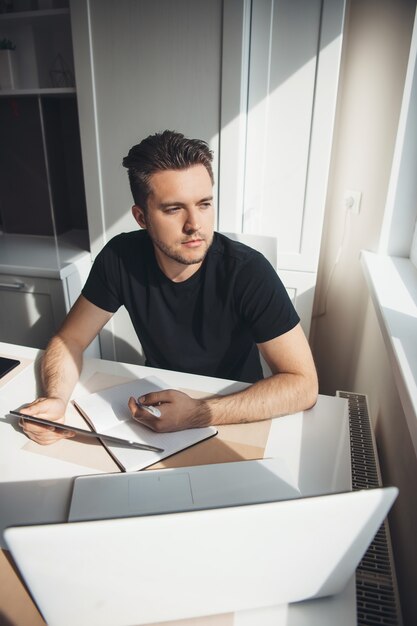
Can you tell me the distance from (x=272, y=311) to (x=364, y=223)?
90 cm

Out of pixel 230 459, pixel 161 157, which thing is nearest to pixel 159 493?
pixel 230 459

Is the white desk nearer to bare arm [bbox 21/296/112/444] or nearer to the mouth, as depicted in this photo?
bare arm [bbox 21/296/112/444]

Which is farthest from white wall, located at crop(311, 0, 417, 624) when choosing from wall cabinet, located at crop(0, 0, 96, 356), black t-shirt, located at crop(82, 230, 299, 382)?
wall cabinet, located at crop(0, 0, 96, 356)

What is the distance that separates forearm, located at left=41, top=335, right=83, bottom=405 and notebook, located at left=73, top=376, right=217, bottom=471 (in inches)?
2.0

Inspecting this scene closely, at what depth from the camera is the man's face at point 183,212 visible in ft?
3.93

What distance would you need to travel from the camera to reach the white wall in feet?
4.48

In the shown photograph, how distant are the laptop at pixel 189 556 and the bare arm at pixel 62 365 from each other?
458 millimetres

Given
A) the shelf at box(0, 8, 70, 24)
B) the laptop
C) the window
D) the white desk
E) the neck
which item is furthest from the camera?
the shelf at box(0, 8, 70, 24)

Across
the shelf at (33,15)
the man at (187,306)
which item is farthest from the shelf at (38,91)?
the man at (187,306)

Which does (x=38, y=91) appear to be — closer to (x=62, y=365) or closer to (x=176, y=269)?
(x=176, y=269)

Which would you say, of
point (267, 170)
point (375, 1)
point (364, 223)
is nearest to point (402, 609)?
point (364, 223)

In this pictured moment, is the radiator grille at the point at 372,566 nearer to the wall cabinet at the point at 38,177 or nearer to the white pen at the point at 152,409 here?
the white pen at the point at 152,409

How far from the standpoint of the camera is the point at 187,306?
4.22 ft

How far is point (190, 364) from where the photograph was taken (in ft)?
4.43
